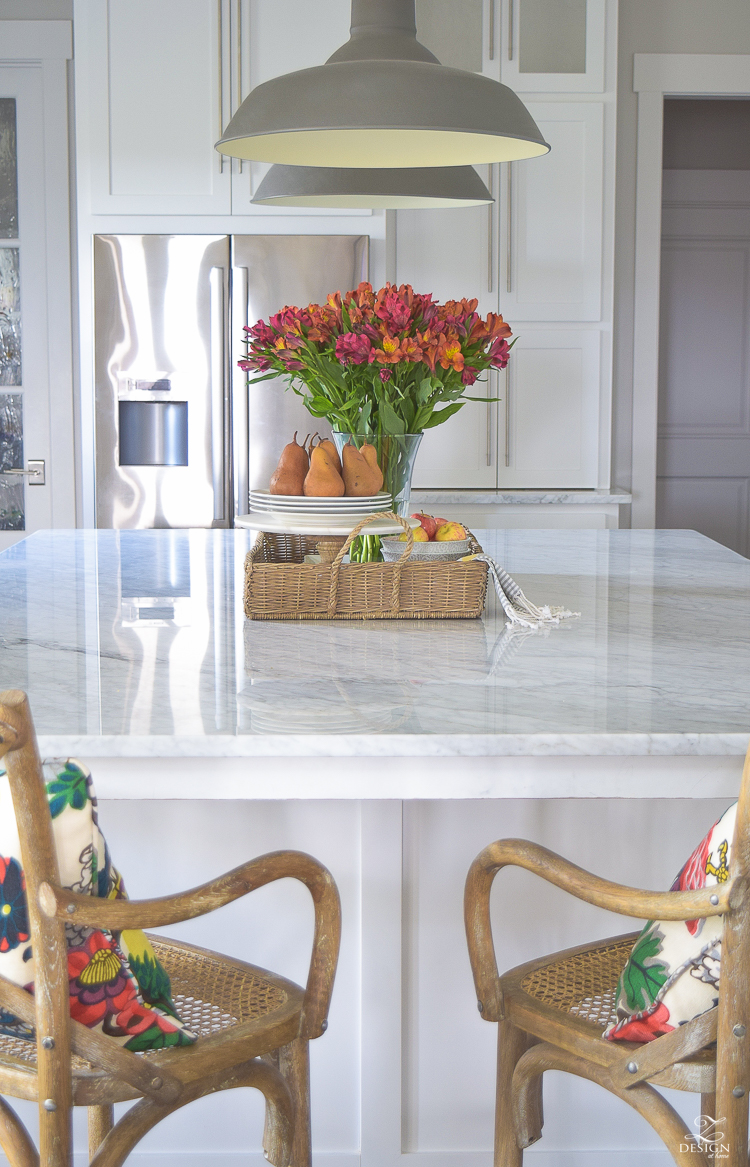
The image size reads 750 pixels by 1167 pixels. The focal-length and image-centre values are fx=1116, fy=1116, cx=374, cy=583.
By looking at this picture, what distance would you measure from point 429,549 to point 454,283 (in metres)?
2.20

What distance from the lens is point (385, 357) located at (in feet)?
5.61

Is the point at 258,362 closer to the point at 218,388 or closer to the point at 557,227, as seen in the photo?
the point at 218,388

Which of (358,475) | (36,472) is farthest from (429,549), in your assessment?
(36,472)

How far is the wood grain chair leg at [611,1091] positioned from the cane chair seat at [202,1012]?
→ 23 cm

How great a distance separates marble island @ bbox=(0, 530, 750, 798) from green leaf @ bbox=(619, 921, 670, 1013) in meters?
0.18

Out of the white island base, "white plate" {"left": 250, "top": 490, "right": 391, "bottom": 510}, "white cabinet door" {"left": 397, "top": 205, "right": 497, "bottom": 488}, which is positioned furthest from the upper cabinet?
the white island base

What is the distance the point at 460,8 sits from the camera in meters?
3.54

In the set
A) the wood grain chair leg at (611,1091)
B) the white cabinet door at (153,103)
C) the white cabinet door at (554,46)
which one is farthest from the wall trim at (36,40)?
the wood grain chair leg at (611,1091)

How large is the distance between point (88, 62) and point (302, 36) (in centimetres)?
64

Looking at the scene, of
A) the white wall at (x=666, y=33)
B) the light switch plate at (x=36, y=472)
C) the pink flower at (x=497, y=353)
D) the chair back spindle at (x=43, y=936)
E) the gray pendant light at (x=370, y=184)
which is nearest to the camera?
the chair back spindle at (x=43, y=936)

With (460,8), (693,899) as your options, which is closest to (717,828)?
(693,899)

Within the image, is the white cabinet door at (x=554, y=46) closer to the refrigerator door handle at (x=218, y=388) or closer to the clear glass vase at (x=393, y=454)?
the refrigerator door handle at (x=218, y=388)

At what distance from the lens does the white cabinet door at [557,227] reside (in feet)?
11.7

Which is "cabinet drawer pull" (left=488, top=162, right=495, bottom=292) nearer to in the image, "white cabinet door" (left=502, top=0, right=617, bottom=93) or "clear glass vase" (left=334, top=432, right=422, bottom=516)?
"white cabinet door" (left=502, top=0, right=617, bottom=93)
